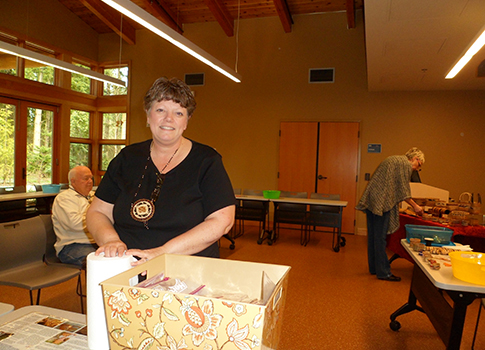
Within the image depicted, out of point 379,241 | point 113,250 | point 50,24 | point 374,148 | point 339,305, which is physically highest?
point 50,24

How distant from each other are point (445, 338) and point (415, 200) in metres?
2.91

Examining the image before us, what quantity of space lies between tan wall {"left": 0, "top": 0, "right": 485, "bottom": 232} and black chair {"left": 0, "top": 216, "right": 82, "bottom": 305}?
5.64 meters

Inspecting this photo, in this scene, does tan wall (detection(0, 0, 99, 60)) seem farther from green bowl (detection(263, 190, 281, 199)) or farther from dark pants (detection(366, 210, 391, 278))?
dark pants (detection(366, 210, 391, 278))

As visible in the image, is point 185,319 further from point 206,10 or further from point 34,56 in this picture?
point 206,10

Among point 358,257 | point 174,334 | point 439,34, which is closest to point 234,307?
point 174,334

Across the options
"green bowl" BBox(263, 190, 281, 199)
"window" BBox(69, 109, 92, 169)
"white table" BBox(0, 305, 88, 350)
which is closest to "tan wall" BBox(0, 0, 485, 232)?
"window" BBox(69, 109, 92, 169)

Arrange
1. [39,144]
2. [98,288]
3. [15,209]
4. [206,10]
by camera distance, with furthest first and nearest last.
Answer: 1. [206,10]
2. [39,144]
3. [15,209]
4. [98,288]

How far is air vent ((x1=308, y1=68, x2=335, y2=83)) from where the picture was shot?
7660 mm

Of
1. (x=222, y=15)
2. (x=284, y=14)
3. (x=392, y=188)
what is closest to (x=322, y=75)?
(x=284, y=14)

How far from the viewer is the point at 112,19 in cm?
855

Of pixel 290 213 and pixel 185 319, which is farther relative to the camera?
pixel 290 213

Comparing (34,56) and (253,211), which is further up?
(34,56)

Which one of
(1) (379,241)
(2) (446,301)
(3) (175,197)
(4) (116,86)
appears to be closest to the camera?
(3) (175,197)

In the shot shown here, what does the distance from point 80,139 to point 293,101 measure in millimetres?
5445
